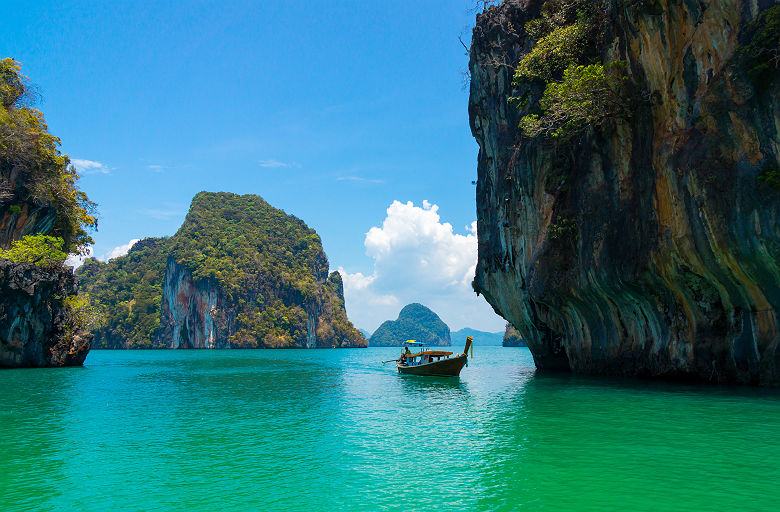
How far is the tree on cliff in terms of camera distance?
32.6 m

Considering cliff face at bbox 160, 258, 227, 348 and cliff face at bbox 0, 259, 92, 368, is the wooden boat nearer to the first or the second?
cliff face at bbox 0, 259, 92, 368

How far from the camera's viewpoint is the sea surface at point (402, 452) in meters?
7.39

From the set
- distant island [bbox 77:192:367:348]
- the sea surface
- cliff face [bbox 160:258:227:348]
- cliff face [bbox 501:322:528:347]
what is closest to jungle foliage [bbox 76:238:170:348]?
distant island [bbox 77:192:367:348]

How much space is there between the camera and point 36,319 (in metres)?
32.4

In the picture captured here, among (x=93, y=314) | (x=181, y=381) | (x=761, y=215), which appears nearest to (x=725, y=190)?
(x=761, y=215)

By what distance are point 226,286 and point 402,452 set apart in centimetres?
9357

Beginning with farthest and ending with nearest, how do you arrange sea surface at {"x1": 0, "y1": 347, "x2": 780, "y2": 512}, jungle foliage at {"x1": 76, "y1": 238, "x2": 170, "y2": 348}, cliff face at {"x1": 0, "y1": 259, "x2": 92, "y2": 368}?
jungle foliage at {"x1": 76, "y1": 238, "x2": 170, "y2": 348} → cliff face at {"x1": 0, "y1": 259, "x2": 92, "y2": 368} → sea surface at {"x1": 0, "y1": 347, "x2": 780, "y2": 512}

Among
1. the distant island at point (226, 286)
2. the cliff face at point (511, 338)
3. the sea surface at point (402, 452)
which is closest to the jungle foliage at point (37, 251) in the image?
the sea surface at point (402, 452)

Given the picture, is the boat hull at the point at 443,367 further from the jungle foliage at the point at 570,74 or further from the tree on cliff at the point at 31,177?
the tree on cliff at the point at 31,177

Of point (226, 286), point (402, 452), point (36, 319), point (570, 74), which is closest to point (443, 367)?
point (570, 74)

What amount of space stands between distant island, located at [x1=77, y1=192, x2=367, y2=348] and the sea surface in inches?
3277

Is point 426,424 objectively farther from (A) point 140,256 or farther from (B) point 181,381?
(A) point 140,256

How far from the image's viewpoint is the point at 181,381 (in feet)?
90.7

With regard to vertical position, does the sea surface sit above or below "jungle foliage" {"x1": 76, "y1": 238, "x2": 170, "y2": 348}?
below
